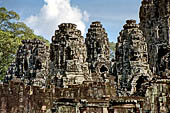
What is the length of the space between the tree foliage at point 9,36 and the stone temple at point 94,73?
17.3ft

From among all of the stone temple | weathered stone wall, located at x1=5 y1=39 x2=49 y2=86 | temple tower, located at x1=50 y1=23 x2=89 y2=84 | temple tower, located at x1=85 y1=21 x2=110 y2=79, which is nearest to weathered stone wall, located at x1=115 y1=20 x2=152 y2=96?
the stone temple

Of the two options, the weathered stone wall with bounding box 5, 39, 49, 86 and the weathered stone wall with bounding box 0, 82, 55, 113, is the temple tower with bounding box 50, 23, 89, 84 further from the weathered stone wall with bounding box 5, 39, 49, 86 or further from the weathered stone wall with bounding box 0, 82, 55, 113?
the weathered stone wall with bounding box 0, 82, 55, 113

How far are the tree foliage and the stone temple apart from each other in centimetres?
527

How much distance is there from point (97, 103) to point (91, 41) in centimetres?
1979

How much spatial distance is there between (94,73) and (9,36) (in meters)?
11.8

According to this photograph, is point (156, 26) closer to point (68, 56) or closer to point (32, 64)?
point (32, 64)

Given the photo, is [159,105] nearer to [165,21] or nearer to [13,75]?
[13,75]

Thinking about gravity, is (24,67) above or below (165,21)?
below

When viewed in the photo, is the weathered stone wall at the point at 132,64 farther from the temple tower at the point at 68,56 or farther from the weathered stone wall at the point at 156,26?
the weathered stone wall at the point at 156,26

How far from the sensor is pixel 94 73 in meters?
18.7

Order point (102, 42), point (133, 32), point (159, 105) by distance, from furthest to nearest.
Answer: point (102, 42) < point (133, 32) < point (159, 105)

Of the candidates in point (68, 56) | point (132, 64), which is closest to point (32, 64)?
point (68, 56)

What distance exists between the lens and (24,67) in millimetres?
19938

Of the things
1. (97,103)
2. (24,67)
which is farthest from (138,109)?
(24,67)
